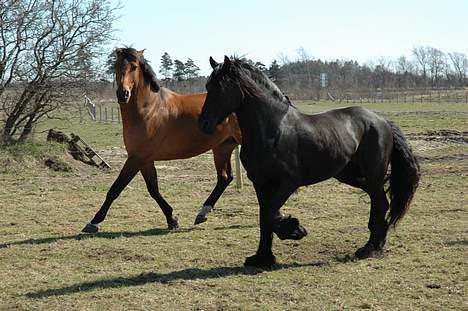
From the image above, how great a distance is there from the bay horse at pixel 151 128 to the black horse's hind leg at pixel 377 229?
2.22 meters

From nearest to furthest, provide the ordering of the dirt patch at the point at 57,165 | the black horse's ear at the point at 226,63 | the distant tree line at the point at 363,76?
the black horse's ear at the point at 226,63
the dirt patch at the point at 57,165
the distant tree line at the point at 363,76

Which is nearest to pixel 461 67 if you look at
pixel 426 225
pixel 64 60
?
pixel 64 60

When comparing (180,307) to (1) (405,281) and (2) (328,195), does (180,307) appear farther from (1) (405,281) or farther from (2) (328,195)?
(2) (328,195)

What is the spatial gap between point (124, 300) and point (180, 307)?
1.66 ft

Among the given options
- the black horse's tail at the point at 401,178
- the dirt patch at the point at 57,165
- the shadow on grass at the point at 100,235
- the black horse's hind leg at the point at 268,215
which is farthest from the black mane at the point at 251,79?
the dirt patch at the point at 57,165

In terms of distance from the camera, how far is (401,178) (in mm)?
6625

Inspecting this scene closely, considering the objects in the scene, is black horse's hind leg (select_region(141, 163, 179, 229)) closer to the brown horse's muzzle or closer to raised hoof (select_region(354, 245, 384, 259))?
the brown horse's muzzle

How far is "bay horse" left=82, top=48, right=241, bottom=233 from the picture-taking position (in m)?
7.72

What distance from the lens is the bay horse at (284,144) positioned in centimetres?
579

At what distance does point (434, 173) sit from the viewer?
518 inches

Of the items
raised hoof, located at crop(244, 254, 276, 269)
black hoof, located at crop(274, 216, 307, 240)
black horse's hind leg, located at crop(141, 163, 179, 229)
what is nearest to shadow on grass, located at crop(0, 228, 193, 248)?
black horse's hind leg, located at crop(141, 163, 179, 229)

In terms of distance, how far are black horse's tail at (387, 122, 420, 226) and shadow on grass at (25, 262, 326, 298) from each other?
3.63 feet

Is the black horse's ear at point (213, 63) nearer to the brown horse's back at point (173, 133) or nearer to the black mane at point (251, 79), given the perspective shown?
the black mane at point (251, 79)

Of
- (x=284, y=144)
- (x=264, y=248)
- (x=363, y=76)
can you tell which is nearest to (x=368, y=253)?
(x=264, y=248)
